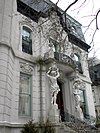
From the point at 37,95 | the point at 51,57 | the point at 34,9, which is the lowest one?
the point at 37,95

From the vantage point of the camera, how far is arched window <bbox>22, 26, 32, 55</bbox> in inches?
513

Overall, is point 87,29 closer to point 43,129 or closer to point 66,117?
point 43,129

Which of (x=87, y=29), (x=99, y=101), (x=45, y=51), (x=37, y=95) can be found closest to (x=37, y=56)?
(x=45, y=51)

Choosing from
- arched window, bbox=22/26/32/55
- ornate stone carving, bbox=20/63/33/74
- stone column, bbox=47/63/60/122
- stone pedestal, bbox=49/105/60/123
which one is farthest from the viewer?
arched window, bbox=22/26/32/55

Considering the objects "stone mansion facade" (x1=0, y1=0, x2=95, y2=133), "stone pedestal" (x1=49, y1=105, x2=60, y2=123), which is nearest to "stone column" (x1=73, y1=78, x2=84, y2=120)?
"stone mansion facade" (x1=0, y1=0, x2=95, y2=133)

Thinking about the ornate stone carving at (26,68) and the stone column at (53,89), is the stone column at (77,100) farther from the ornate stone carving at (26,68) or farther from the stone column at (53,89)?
the ornate stone carving at (26,68)

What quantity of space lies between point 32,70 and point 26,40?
2.39 m

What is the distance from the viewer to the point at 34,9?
48.1ft

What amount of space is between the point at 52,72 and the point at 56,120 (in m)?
3.09

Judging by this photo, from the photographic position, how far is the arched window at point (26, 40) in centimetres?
1304

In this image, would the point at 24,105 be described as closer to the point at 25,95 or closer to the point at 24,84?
the point at 25,95

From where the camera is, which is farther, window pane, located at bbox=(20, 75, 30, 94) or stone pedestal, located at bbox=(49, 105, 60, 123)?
window pane, located at bbox=(20, 75, 30, 94)

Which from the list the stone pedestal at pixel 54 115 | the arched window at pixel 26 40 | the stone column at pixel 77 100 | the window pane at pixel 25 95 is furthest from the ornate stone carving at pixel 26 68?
the stone column at pixel 77 100

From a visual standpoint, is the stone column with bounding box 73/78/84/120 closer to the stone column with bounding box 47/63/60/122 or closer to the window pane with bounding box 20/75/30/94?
the stone column with bounding box 47/63/60/122
